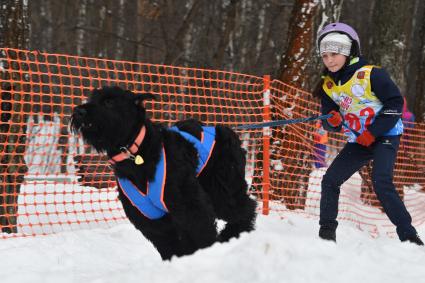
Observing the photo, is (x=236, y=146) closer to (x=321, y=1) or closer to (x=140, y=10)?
(x=321, y=1)

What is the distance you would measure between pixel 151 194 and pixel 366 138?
1729mm

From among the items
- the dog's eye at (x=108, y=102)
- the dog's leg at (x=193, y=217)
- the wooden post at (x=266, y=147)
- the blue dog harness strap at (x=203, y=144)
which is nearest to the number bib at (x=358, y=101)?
the blue dog harness strap at (x=203, y=144)

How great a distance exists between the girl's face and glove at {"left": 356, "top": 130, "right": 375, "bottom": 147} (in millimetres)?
547

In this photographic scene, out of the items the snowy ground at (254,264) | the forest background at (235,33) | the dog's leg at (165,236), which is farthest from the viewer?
the forest background at (235,33)

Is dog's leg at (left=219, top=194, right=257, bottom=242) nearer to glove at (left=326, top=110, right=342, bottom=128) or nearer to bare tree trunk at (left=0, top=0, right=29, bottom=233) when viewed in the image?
glove at (left=326, top=110, right=342, bottom=128)

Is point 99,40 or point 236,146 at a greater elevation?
point 99,40

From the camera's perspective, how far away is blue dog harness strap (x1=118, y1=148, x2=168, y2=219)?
287 centimetres

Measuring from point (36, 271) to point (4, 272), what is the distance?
216mm

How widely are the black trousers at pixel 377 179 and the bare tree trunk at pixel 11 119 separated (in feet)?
10.00

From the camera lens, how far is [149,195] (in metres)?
2.88

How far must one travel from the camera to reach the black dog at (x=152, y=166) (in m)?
2.79

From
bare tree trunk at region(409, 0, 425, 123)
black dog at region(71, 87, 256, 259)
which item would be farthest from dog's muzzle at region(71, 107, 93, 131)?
bare tree trunk at region(409, 0, 425, 123)

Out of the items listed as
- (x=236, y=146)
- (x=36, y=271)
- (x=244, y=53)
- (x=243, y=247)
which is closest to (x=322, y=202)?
(x=236, y=146)

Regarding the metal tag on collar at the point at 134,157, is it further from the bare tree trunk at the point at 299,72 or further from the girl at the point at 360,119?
the bare tree trunk at the point at 299,72
